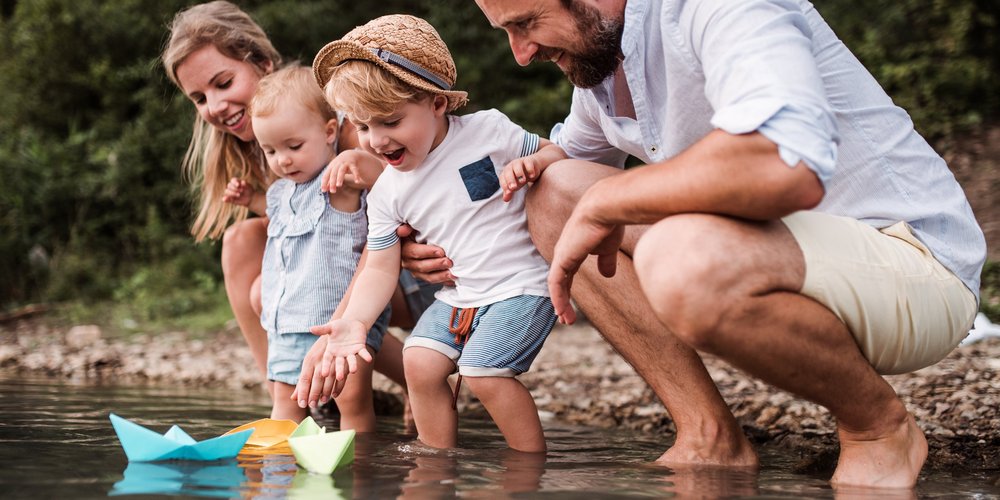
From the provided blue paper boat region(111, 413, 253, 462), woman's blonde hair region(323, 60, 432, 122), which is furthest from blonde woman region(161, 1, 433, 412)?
blue paper boat region(111, 413, 253, 462)

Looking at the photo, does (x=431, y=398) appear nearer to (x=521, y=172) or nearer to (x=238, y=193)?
(x=521, y=172)

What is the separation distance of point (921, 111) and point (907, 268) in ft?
23.8

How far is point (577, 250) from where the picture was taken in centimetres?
241

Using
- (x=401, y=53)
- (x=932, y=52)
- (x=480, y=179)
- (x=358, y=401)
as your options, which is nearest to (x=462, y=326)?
(x=480, y=179)

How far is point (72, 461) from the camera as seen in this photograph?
2.45m

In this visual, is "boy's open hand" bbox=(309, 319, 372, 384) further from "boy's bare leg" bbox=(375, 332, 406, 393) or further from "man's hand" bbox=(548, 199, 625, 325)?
"boy's bare leg" bbox=(375, 332, 406, 393)

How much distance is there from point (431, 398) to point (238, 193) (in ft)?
4.36

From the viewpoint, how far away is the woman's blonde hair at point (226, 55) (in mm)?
3912

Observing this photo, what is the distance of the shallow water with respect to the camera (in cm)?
212

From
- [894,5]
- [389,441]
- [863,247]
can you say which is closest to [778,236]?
[863,247]

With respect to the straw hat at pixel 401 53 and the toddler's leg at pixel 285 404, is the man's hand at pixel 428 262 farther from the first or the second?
the toddler's leg at pixel 285 404

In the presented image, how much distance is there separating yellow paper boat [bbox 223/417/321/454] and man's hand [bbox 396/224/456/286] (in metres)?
0.63

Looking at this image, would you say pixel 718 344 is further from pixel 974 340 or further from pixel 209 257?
pixel 209 257

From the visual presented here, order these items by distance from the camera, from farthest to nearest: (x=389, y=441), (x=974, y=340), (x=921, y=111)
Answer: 1. (x=921, y=111)
2. (x=974, y=340)
3. (x=389, y=441)
